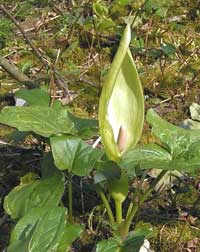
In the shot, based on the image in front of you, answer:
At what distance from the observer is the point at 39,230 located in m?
1.12

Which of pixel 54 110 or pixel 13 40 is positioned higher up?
pixel 54 110

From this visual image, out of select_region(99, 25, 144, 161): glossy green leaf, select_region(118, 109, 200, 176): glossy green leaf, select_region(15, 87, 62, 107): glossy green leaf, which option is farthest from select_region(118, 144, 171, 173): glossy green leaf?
select_region(15, 87, 62, 107): glossy green leaf

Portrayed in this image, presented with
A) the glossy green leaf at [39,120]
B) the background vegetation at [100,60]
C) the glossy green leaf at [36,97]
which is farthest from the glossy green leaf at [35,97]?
the background vegetation at [100,60]

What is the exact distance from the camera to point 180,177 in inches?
65.0

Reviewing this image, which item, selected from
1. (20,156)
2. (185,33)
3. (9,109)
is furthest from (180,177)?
(185,33)

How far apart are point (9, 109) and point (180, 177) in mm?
536

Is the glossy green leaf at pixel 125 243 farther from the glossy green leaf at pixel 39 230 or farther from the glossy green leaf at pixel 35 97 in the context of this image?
the glossy green leaf at pixel 35 97

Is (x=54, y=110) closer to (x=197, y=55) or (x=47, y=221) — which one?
(x=47, y=221)

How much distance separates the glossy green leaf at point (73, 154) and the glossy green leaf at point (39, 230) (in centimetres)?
10

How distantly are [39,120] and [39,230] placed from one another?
25 cm

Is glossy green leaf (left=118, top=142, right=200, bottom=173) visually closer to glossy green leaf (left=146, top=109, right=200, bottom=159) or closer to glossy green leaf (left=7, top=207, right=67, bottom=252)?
glossy green leaf (left=146, top=109, right=200, bottom=159)

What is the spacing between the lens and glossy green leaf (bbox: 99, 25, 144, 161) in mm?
1343

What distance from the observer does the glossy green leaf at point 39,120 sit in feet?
4.12

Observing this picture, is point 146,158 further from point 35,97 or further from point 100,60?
point 100,60
